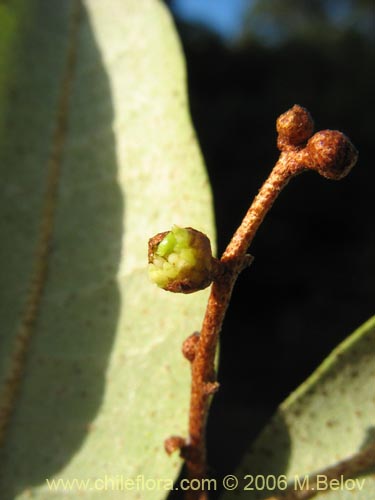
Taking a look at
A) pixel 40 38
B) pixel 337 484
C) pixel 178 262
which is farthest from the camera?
pixel 40 38

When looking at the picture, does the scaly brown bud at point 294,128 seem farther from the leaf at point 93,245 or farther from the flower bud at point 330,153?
the leaf at point 93,245

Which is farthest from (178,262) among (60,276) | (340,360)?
(60,276)

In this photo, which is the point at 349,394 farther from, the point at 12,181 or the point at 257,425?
the point at 257,425

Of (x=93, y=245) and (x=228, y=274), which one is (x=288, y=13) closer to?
(x=93, y=245)

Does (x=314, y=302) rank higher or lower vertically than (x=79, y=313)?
lower

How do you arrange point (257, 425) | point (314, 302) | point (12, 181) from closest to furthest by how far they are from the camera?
point (12, 181) < point (257, 425) < point (314, 302)

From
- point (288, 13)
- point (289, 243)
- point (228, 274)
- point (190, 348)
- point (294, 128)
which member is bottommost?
point (288, 13)

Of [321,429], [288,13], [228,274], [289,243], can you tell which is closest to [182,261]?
[228,274]

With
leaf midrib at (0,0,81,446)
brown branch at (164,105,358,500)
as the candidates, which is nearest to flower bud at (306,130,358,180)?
brown branch at (164,105,358,500)
